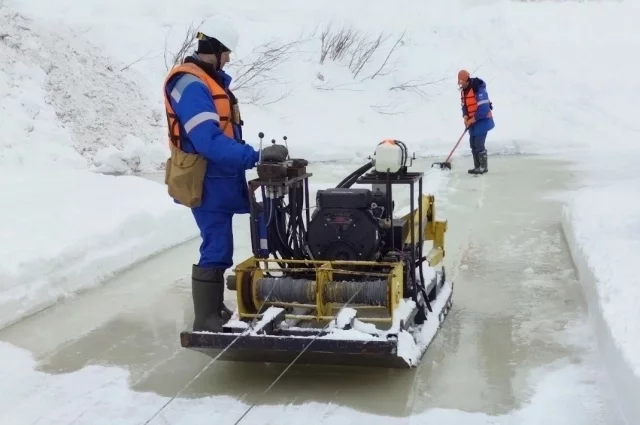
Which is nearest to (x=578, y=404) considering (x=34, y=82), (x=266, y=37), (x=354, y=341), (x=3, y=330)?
(x=354, y=341)

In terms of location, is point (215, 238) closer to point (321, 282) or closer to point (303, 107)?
point (321, 282)

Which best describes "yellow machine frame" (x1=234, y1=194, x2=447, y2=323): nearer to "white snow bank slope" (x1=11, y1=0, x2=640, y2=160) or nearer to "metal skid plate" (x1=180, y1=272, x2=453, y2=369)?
"metal skid plate" (x1=180, y1=272, x2=453, y2=369)

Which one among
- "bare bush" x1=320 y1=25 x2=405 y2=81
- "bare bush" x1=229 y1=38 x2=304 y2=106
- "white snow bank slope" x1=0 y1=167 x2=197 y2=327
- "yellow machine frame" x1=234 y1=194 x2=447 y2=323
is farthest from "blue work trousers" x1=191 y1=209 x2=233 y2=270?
"bare bush" x1=320 y1=25 x2=405 y2=81

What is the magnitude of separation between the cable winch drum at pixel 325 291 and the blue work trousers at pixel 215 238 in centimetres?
28

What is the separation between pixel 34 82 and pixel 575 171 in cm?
838

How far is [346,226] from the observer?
3.69 meters

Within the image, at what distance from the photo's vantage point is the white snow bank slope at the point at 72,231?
4672 millimetres

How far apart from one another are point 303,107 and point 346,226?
12511mm

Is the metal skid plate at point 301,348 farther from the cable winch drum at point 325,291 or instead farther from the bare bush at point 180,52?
the bare bush at point 180,52

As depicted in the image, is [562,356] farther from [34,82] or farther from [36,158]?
[34,82]

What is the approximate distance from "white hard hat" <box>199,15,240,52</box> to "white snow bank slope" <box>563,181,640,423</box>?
2.17 meters

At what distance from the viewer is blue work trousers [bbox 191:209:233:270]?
3.74 m

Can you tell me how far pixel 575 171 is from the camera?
1062 cm

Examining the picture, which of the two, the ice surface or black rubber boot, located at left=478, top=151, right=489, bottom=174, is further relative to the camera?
black rubber boot, located at left=478, top=151, right=489, bottom=174
